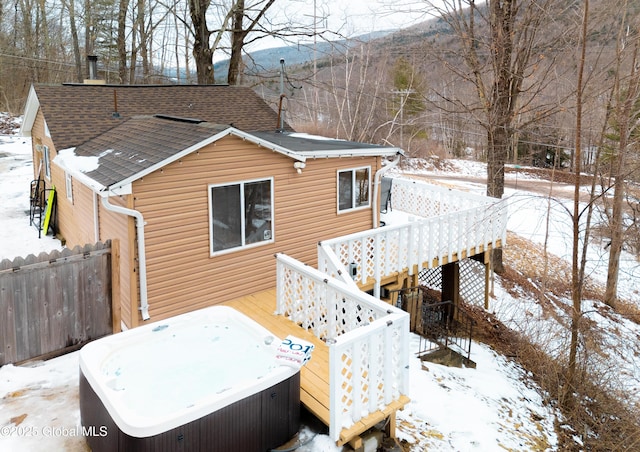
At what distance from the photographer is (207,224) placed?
7.23 m

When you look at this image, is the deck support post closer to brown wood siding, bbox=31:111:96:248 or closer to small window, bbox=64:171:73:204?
brown wood siding, bbox=31:111:96:248

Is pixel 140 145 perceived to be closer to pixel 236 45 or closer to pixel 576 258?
pixel 576 258

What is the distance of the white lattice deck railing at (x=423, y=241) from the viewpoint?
8023mm

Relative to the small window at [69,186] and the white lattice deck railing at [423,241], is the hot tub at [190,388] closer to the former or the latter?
the white lattice deck railing at [423,241]

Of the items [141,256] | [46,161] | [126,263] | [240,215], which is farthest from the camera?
[46,161]

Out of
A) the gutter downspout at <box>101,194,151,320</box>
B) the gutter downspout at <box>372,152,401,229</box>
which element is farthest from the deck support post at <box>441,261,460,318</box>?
the gutter downspout at <box>101,194,151,320</box>

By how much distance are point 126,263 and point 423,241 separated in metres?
5.56

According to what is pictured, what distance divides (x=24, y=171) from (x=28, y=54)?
14.8 meters

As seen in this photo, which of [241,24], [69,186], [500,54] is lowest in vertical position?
[69,186]

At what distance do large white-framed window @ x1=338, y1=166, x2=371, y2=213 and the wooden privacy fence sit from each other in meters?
4.40

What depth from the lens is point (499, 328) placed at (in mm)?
11000

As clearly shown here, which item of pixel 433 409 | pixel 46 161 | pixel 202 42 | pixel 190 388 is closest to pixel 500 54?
pixel 433 409

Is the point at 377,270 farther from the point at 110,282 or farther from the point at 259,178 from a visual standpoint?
the point at 110,282

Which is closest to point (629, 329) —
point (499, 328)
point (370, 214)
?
point (499, 328)
